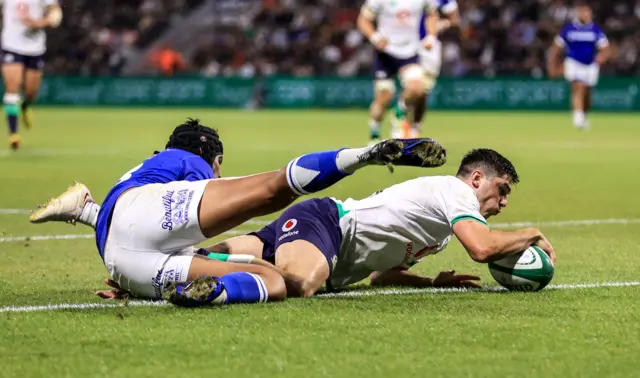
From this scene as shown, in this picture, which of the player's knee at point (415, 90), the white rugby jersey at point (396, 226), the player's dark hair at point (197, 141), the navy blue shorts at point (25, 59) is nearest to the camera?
the white rugby jersey at point (396, 226)

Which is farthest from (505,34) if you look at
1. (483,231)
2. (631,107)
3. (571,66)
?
(483,231)

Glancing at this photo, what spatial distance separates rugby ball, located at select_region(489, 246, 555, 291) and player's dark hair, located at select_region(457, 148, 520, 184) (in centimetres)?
41

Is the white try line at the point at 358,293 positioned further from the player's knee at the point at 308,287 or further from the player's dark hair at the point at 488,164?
the player's dark hair at the point at 488,164

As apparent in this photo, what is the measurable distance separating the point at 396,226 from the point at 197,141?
1.23 meters

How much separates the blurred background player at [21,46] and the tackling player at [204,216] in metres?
12.0

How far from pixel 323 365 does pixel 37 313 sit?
1.79 meters

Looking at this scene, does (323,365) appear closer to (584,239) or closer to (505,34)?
(584,239)

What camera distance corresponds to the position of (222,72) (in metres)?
37.4

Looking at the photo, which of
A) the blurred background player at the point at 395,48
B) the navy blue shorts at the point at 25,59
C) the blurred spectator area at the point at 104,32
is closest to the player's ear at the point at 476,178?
the blurred background player at the point at 395,48

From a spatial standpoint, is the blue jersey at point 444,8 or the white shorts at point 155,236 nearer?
the white shorts at point 155,236

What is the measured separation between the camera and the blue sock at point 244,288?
556 cm

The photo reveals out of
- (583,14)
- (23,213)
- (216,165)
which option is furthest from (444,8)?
(216,165)

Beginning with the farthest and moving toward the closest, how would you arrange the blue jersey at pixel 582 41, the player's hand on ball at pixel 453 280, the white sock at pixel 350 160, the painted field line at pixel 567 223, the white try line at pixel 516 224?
1. the blue jersey at pixel 582 41
2. the painted field line at pixel 567 223
3. the white try line at pixel 516 224
4. the player's hand on ball at pixel 453 280
5. the white sock at pixel 350 160

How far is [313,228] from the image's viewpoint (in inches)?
240
